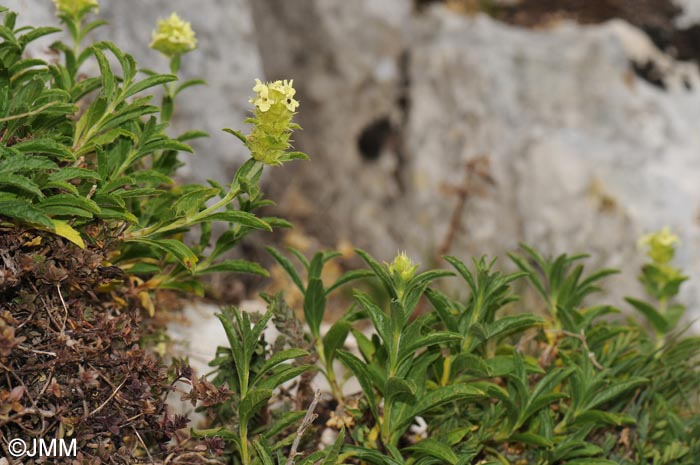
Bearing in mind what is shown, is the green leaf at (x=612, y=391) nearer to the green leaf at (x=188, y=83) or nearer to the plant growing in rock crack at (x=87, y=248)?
the plant growing in rock crack at (x=87, y=248)

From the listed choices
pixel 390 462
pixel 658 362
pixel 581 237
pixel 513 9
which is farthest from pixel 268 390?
pixel 513 9

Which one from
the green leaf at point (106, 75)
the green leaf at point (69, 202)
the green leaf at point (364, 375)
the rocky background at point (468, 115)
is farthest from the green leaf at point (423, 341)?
the rocky background at point (468, 115)

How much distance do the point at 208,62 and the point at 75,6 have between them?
1884mm

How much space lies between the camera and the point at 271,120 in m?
2.22

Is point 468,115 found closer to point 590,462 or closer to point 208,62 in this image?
point 208,62

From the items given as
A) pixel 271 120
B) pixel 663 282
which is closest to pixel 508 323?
pixel 271 120

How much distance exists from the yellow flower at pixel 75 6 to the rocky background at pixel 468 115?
1.29m

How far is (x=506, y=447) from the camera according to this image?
104 inches

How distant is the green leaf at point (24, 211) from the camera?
6.67 feet

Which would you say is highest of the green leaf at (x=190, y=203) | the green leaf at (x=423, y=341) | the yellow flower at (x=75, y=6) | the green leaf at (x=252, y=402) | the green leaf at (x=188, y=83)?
the yellow flower at (x=75, y=6)

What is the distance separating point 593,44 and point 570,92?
0.43m

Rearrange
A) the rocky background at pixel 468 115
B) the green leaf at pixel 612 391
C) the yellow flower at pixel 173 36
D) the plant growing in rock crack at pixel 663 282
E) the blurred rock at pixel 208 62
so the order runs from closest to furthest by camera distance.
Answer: the green leaf at pixel 612 391
the yellow flower at pixel 173 36
the plant growing in rock crack at pixel 663 282
the blurred rock at pixel 208 62
the rocky background at pixel 468 115

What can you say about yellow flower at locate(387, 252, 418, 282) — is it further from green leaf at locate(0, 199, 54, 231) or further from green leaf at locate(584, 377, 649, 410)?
green leaf at locate(0, 199, 54, 231)

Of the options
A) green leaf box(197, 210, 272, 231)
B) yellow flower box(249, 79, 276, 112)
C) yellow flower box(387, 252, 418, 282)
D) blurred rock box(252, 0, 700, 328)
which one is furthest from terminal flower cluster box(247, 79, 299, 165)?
blurred rock box(252, 0, 700, 328)
